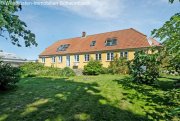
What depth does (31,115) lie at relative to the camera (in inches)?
316

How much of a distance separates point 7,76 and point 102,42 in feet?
112

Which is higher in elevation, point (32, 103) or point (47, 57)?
point (47, 57)

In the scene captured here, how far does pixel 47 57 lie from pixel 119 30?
63.7 ft

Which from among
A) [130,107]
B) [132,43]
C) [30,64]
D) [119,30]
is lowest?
[130,107]

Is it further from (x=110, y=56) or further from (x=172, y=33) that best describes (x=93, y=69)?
(x=172, y=33)

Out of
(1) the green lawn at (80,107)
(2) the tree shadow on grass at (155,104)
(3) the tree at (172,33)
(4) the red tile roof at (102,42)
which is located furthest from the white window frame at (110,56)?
(3) the tree at (172,33)

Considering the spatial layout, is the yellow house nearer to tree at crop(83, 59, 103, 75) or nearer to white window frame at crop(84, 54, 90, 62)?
white window frame at crop(84, 54, 90, 62)

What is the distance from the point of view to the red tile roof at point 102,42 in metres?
40.0

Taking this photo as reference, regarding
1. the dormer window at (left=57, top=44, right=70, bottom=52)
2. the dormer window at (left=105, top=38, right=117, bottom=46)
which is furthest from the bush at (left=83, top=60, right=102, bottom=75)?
the dormer window at (left=57, top=44, right=70, bottom=52)

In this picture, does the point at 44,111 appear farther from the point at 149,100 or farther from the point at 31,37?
the point at 149,100

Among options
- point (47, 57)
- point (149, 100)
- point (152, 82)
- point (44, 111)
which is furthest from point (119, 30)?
point (44, 111)

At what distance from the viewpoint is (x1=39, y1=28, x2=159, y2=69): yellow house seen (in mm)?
40094

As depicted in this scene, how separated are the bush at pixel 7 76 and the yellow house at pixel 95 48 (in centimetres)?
2627

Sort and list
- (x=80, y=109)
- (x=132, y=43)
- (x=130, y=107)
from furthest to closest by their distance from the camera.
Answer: (x=132, y=43) → (x=130, y=107) → (x=80, y=109)
